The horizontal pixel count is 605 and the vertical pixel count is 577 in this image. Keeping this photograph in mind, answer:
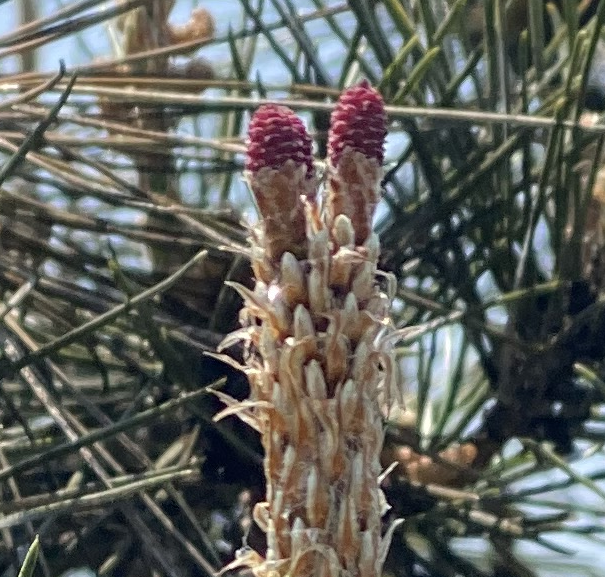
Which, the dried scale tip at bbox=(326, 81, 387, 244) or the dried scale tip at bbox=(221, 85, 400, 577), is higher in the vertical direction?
the dried scale tip at bbox=(326, 81, 387, 244)

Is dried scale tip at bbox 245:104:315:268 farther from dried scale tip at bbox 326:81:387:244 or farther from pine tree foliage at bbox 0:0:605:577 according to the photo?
pine tree foliage at bbox 0:0:605:577

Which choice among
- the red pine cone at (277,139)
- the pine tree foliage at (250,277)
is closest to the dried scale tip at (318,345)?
the red pine cone at (277,139)

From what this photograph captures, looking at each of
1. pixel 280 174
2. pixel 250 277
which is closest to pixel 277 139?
pixel 280 174

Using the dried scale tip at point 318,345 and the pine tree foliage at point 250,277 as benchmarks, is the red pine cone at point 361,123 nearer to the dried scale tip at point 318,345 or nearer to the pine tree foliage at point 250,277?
the dried scale tip at point 318,345

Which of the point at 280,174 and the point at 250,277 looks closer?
the point at 280,174

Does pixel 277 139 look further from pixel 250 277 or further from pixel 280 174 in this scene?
pixel 250 277

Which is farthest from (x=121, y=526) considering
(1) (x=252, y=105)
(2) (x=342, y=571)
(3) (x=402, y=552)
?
(2) (x=342, y=571)

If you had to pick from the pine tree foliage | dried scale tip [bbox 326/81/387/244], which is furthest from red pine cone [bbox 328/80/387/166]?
the pine tree foliage
